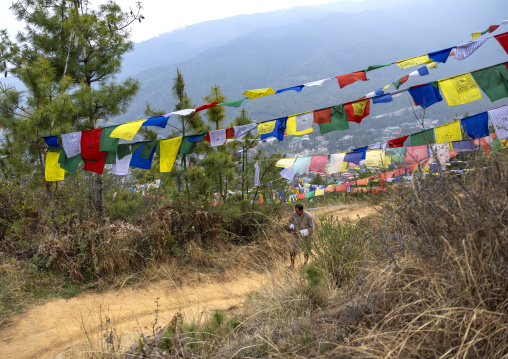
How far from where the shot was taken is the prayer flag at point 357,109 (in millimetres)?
8164

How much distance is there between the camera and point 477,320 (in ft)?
8.03

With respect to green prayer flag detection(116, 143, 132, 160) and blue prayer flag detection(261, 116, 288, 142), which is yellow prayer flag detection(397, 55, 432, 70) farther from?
green prayer flag detection(116, 143, 132, 160)

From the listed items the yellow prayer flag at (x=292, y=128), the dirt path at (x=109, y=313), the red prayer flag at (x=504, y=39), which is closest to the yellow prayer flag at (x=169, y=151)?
the yellow prayer flag at (x=292, y=128)

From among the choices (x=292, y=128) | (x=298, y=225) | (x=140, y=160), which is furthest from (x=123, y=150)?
(x=298, y=225)

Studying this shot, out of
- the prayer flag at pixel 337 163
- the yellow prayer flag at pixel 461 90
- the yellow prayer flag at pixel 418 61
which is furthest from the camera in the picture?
the prayer flag at pixel 337 163

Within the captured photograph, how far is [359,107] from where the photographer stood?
819 cm

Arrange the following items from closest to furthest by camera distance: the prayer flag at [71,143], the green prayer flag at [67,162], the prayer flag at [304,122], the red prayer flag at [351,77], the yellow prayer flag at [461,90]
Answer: the yellow prayer flag at [461,90] < the red prayer flag at [351,77] < the prayer flag at [71,143] < the green prayer flag at [67,162] < the prayer flag at [304,122]

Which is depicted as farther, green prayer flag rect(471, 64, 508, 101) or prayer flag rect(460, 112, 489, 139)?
prayer flag rect(460, 112, 489, 139)

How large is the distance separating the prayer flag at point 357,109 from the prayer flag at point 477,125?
79.3 inches

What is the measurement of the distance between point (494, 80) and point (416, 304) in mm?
6153

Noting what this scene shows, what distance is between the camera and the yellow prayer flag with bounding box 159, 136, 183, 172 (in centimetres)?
841

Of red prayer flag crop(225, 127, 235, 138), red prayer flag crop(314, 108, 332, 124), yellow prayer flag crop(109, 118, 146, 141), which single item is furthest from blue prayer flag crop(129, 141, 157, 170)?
red prayer flag crop(314, 108, 332, 124)

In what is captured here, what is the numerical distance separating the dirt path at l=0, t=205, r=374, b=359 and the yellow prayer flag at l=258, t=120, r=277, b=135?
339 centimetres

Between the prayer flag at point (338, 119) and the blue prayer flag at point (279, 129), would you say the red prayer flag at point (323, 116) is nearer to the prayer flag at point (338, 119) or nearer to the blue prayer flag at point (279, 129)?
the prayer flag at point (338, 119)
